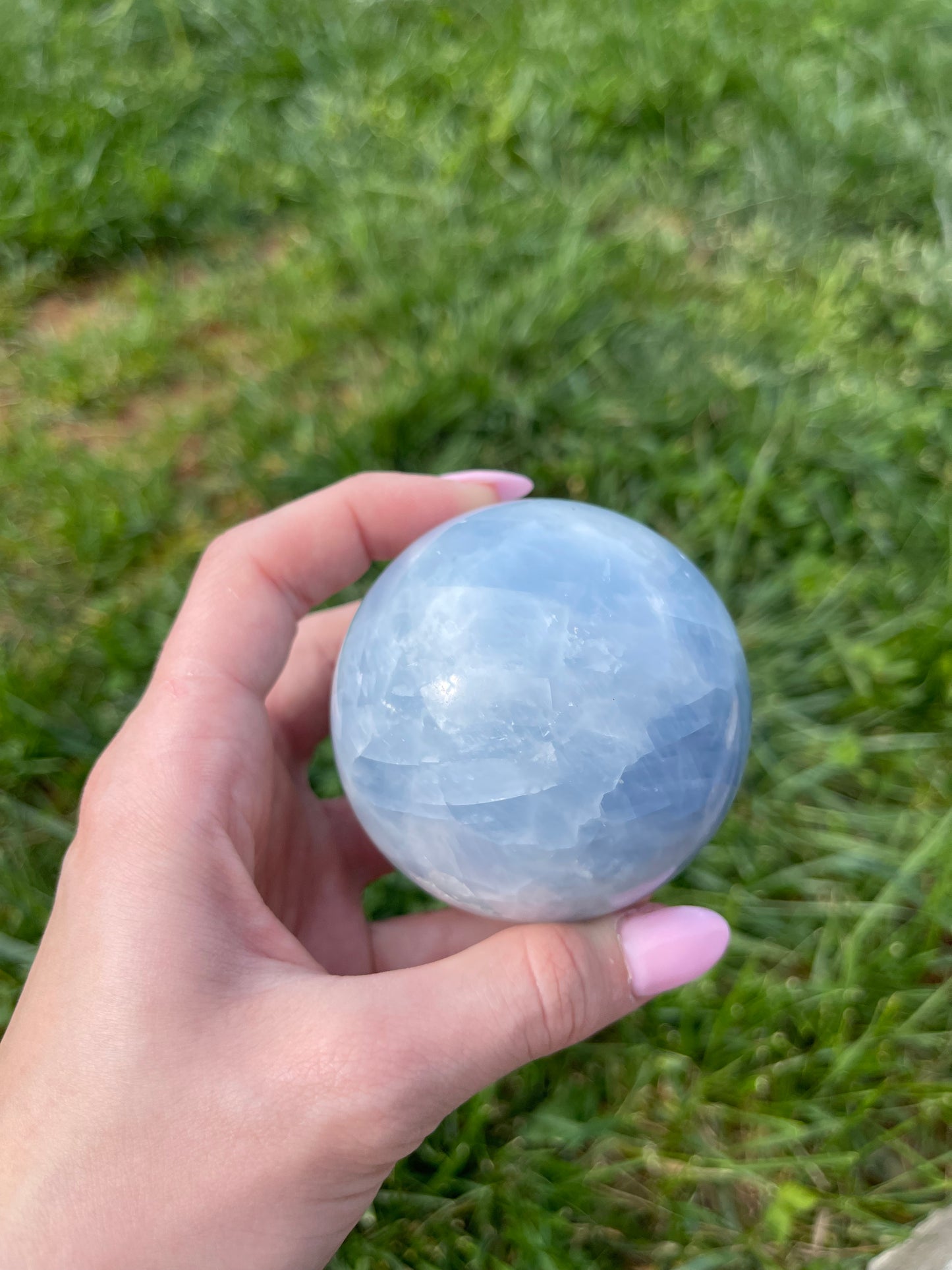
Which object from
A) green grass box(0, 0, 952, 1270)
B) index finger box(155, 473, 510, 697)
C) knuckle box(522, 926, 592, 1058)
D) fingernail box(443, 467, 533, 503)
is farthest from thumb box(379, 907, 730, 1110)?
fingernail box(443, 467, 533, 503)

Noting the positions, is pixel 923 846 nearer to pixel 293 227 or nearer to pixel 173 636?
pixel 173 636

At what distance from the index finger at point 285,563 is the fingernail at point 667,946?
65 cm

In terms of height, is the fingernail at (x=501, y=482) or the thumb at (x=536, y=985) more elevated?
the fingernail at (x=501, y=482)

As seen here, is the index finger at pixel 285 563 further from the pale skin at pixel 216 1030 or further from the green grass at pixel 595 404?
the green grass at pixel 595 404

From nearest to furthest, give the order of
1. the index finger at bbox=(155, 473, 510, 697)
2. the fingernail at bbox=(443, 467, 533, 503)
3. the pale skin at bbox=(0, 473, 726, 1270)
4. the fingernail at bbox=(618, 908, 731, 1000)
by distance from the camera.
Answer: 1. the pale skin at bbox=(0, 473, 726, 1270)
2. the fingernail at bbox=(618, 908, 731, 1000)
3. the index finger at bbox=(155, 473, 510, 697)
4. the fingernail at bbox=(443, 467, 533, 503)

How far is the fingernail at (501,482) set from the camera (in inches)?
68.2

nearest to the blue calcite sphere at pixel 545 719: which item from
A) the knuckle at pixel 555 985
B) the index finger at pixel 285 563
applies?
the knuckle at pixel 555 985

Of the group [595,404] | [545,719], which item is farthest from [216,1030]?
[595,404]

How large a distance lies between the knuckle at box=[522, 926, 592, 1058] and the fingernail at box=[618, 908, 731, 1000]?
0.07 meters

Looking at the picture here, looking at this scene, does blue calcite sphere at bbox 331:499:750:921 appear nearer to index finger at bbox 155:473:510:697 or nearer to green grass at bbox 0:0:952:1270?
index finger at bbox 155:473:510:697

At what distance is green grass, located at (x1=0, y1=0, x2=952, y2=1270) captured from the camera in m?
1.49

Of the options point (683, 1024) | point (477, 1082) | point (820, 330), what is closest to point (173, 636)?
point (477, 1082)

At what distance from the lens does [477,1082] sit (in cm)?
112

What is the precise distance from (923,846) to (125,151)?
2718 millimetres
